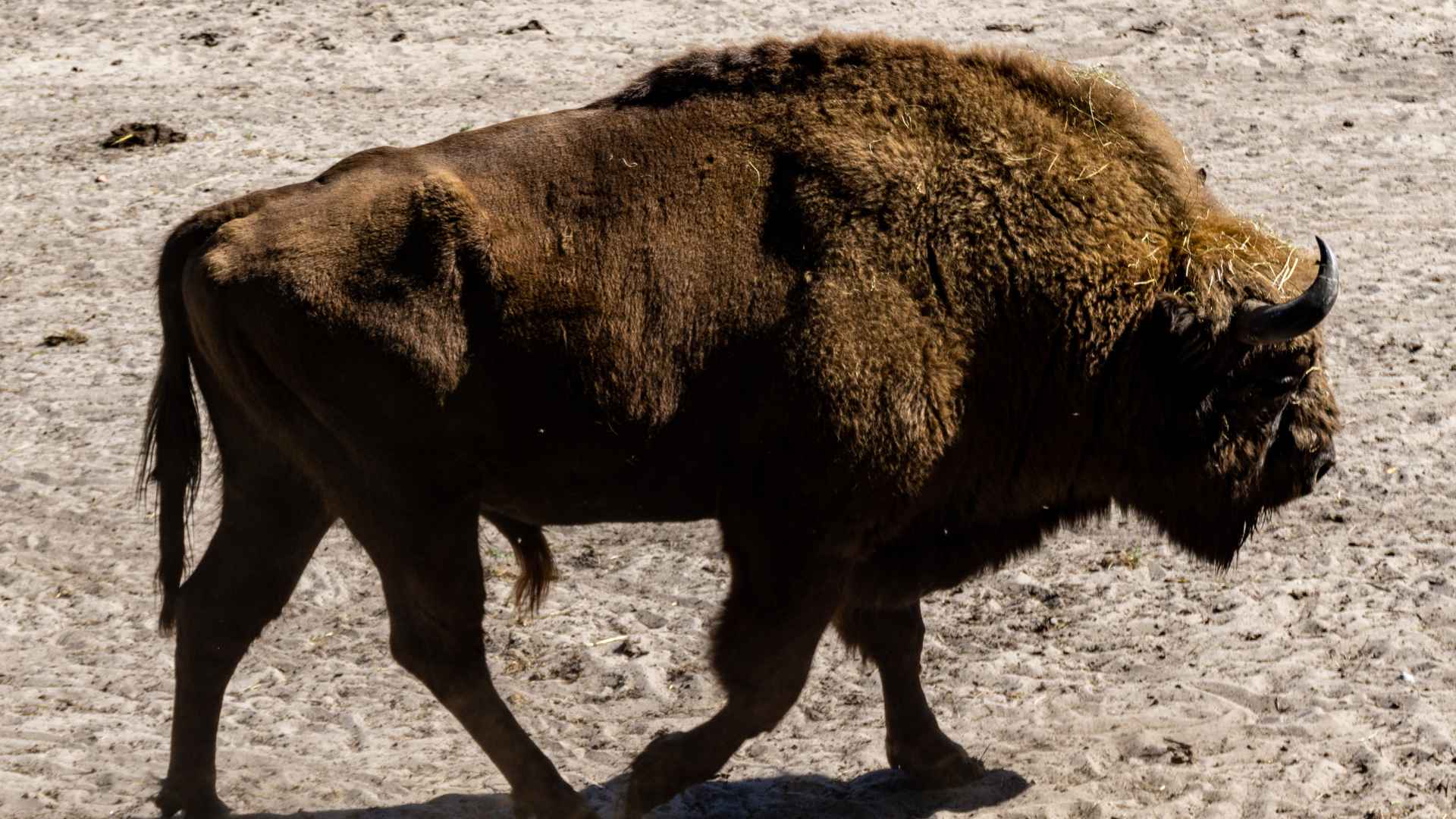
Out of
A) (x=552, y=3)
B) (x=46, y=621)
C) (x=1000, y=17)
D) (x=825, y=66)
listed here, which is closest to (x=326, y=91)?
(x=552, y=3)

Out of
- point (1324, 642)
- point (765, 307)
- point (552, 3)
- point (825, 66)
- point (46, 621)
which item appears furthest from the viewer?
point (552, 3)

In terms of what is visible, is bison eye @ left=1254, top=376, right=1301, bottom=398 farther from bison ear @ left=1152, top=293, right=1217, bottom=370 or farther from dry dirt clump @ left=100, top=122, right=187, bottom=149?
dry dirt clump @ left=100, top=122, right=187, bottom=149

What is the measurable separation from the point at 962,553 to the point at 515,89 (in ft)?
24.2

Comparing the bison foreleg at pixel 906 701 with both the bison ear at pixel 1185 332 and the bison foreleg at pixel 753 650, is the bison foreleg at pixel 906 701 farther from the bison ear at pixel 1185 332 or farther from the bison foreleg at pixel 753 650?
the bison ear at pixel 1185 332

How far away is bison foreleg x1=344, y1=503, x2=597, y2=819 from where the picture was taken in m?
4.27

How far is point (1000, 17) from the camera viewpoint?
11.7 m

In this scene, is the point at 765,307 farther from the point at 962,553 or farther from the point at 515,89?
the point at 515,89

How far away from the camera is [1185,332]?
434 centimetres

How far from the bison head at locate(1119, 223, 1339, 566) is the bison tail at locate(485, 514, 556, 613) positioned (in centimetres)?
178

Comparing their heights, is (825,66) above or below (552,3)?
above

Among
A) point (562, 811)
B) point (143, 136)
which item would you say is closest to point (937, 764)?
point (562, 811)

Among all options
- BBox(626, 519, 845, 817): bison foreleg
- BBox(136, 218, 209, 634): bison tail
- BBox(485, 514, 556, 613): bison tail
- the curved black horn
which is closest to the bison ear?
the curved black horn

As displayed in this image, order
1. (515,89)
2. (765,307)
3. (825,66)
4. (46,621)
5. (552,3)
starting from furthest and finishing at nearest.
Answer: (552,3)
(515,89)
(46,621)
(825,66)
(765,307)

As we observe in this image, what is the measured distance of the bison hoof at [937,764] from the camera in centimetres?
486
